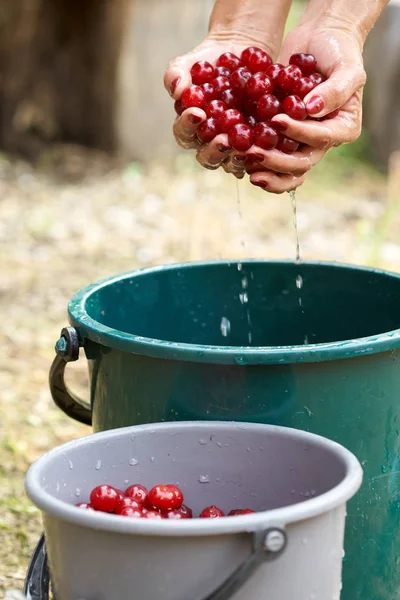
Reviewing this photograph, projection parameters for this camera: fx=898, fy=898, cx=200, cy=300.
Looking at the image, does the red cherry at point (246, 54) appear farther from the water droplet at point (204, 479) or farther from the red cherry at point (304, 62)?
the water droplet at point (204, 479)

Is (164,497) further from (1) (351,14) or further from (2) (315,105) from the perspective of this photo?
(1) (351,14)

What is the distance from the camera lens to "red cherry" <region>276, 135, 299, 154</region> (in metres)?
1.87

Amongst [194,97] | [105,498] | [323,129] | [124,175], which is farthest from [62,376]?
[124,175]

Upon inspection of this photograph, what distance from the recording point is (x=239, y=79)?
1.94 metres

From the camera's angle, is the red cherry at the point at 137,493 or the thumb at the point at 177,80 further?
the thumb at the point at 177,80

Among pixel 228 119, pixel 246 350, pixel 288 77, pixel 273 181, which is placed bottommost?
pixel 246 350

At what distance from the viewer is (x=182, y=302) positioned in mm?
2184

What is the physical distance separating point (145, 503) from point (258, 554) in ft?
1.05

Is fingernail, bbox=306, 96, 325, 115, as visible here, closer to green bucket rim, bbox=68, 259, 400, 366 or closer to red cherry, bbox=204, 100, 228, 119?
red cherry, bbox=204, 100, 228, 119

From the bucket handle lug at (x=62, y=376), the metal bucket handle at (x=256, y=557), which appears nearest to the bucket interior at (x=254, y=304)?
the bucket handle lug at (x=62, y=376)

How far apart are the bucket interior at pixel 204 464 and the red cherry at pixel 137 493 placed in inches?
2.6

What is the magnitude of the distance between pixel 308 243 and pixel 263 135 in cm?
313

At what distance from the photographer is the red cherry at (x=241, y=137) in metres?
1.85

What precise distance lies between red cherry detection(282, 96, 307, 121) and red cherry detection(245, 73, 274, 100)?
0.07 metres
